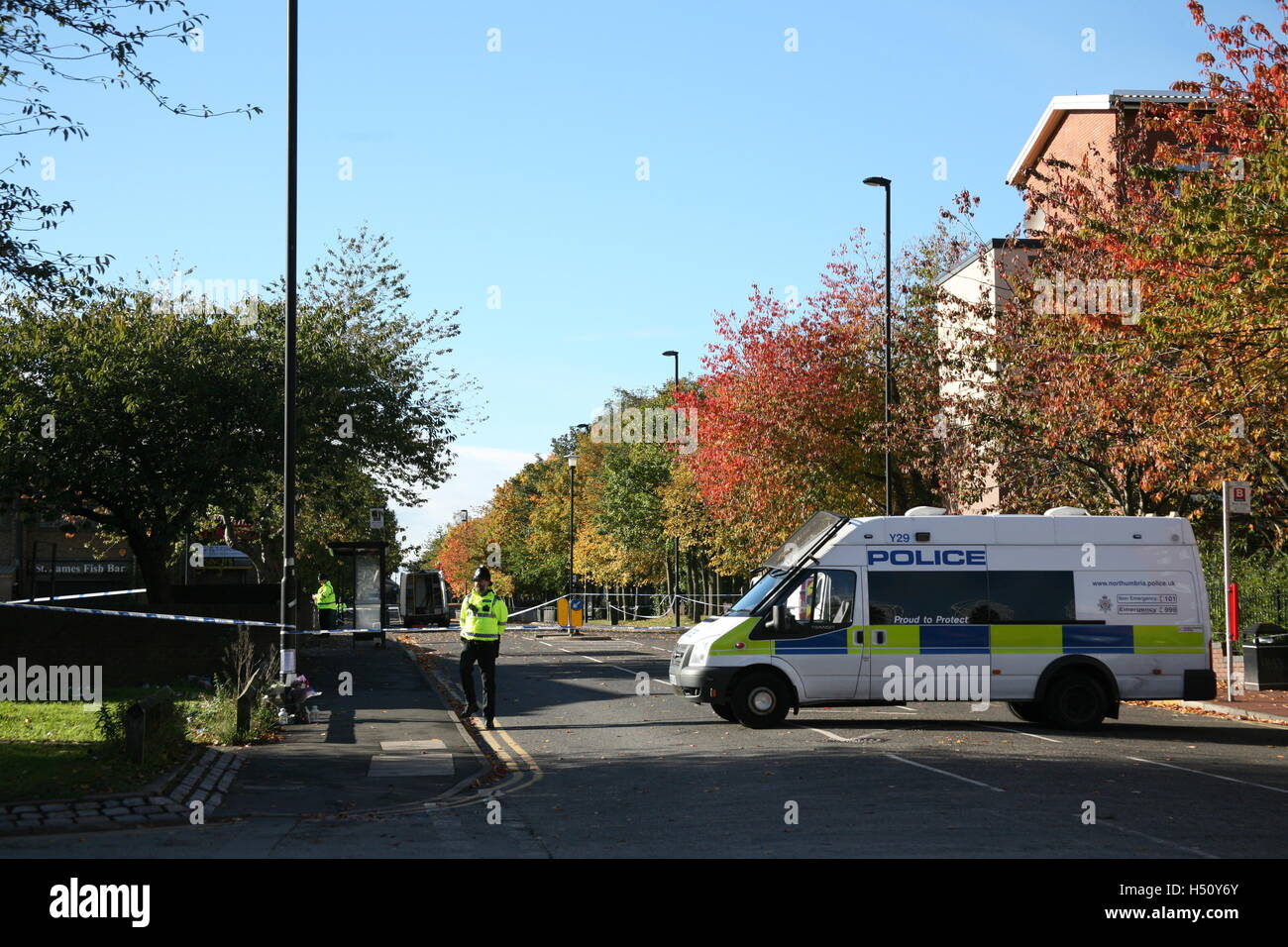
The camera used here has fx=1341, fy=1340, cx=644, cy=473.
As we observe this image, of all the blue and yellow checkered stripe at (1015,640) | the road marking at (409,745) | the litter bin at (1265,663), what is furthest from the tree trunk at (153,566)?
the litter bin at (1265,663)

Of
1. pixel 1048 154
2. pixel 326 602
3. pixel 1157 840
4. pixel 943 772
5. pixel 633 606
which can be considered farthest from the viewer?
pixel 633 606

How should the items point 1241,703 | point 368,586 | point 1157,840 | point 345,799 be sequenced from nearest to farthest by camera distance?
point 1157,840
point 345,799
point 1241,703
point 368,586

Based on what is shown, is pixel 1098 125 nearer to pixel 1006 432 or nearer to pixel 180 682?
pixel 1006 432

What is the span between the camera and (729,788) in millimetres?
11734

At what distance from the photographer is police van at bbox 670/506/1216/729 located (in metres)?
16.8

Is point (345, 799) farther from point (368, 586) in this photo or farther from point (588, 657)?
point (368, 586)

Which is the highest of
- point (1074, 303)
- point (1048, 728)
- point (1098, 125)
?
point (1098, 125)

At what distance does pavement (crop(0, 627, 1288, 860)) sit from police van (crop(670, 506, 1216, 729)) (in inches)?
21.6

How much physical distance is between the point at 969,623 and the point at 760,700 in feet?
9.41

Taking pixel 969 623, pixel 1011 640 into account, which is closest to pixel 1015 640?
pixel 1011 640

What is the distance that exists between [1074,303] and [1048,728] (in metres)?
11.5

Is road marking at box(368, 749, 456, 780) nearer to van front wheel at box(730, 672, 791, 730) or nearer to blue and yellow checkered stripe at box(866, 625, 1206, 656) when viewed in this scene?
van front wheel at box(730, 672, 791, 730)
